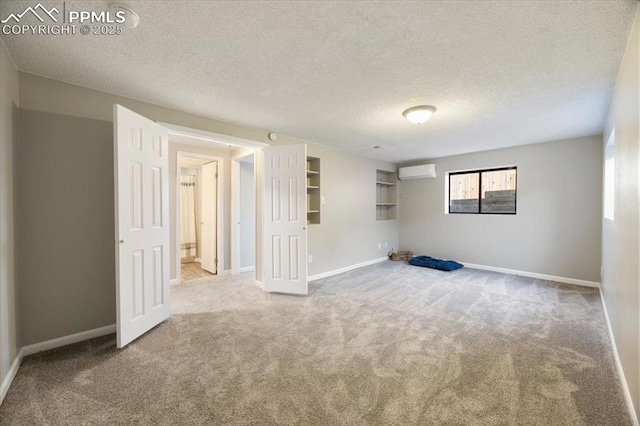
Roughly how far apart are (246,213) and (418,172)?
12.5 feet

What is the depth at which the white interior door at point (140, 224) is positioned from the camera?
2303 mm

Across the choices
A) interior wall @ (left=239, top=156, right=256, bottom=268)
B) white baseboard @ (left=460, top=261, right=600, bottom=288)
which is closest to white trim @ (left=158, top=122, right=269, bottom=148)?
interior wall @ (left=239, top=156, right=256, bottom=268)

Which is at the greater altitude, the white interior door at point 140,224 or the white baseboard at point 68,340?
the white interior door at point 140,224

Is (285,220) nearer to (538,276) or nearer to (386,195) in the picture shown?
(386,195)

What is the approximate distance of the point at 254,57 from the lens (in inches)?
79.0

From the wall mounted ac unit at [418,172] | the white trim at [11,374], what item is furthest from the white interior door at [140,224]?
the wall mounted ac unit at [418,172]

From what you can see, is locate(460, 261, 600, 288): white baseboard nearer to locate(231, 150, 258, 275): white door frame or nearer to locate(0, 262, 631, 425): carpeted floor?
locate(0, 262, 631, 425): carpeted floor

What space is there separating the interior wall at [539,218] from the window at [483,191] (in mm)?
168

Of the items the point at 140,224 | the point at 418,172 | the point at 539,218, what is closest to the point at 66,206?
the point at 140,224

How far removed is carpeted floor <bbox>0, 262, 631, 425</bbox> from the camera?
159 cm

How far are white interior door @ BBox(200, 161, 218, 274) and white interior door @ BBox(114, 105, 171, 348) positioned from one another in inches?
87.3

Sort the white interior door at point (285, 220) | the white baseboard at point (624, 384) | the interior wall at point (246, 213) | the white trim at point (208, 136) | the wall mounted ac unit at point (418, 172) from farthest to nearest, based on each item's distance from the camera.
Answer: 1. the wall mounted ac unit at point (418, 172)
2. the interior wall at point (246, 213)
3. the white interior door at point (285, 220)
4. the white trim at point (208, 136)
5. the white baseboard at point (624, 384)

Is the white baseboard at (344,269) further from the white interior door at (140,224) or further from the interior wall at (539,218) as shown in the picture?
the white interior door at (140,224)

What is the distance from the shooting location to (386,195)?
263 inches
